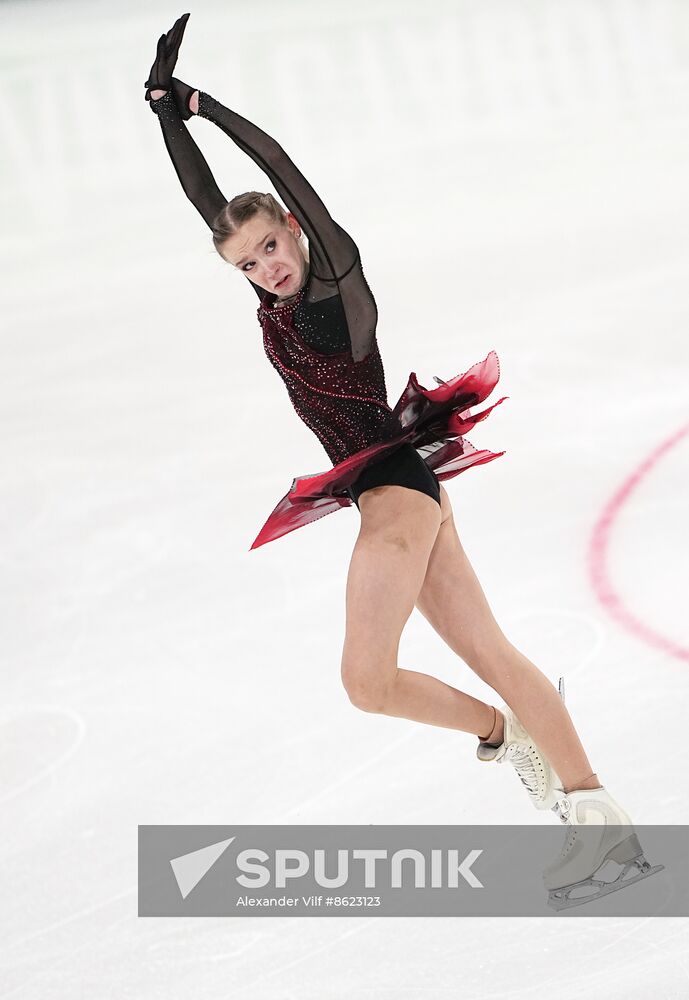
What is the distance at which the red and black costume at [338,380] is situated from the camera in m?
2.15

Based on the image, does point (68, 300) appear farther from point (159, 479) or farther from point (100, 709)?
point (100, 709)

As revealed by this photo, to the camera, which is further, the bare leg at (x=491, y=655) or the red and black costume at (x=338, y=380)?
the bare leg at (x=491, y=655)

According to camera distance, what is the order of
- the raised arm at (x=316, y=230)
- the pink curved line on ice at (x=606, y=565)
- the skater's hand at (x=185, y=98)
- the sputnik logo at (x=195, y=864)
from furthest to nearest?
the pink curved line on ice at (x=606, y=565) → the sputnik logo at (x=195, y=864) → the skater's hand at (x=185, y=98) → the raised arm at (x=316, y=230)

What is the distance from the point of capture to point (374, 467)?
231 centimetres

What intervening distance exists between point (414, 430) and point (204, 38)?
849cm

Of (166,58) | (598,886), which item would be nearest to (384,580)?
(598,886)

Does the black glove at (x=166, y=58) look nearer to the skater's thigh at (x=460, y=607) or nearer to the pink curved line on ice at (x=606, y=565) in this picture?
the skater's thigh at (x=460, y=607)

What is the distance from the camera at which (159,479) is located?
4.20 metres

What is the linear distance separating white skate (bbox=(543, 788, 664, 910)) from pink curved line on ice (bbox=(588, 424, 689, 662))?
787 mm

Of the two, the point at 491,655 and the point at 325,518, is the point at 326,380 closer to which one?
the point at 491,655

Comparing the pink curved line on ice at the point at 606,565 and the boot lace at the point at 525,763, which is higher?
the pink curved line on ice at the point at 606,565

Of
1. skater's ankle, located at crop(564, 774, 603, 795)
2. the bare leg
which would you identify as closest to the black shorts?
the bare leg

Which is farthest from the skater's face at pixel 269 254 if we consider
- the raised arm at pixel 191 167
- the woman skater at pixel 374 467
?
the raised arm at pixel 191 167

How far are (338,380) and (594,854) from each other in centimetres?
106
